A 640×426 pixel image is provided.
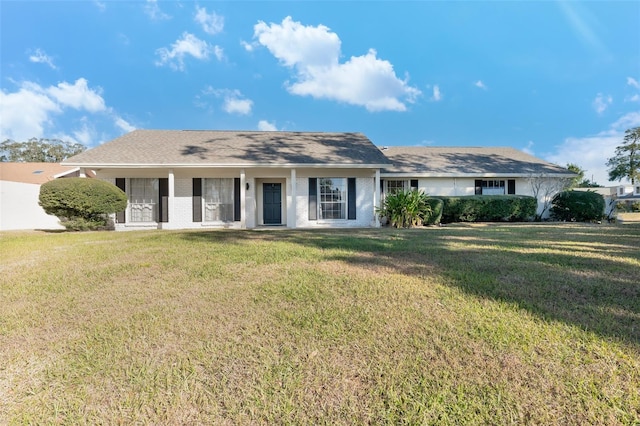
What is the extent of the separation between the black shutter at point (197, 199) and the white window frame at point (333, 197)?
5.16 meters

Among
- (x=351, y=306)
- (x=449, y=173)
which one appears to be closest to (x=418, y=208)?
(x=449, y=173)

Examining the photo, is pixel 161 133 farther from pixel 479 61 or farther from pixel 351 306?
pixel 479 61

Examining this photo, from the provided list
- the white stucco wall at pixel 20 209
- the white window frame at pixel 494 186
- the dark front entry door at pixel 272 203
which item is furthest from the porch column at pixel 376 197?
the white stucco wall at pixel 20 209

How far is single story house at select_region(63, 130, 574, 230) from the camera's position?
12.3 meters

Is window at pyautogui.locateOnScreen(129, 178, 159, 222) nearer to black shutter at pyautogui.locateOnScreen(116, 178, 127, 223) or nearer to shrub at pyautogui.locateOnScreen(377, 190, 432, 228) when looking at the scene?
black shutter at pyautogui.locateOnScreen(116, 178, 127, 223)

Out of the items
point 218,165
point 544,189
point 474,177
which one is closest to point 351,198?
point 218,165

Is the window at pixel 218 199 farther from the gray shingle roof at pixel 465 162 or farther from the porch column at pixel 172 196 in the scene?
the gray shingle roof at pixel 465 162

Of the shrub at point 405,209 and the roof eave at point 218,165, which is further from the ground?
the roof eave at point 218,165

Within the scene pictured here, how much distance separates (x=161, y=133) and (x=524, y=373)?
17.0 metres

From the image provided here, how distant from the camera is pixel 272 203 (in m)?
13.7

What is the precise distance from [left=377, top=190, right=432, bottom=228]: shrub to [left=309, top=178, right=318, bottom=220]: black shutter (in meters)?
A: 2.72

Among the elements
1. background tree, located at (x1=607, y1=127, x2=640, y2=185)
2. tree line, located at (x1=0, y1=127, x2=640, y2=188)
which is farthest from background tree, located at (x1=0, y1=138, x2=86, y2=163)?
background tree, located at (x1=607, y1=127, x2=640, y2=185)

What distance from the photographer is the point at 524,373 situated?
2125mm

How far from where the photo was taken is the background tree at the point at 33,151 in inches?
1455
